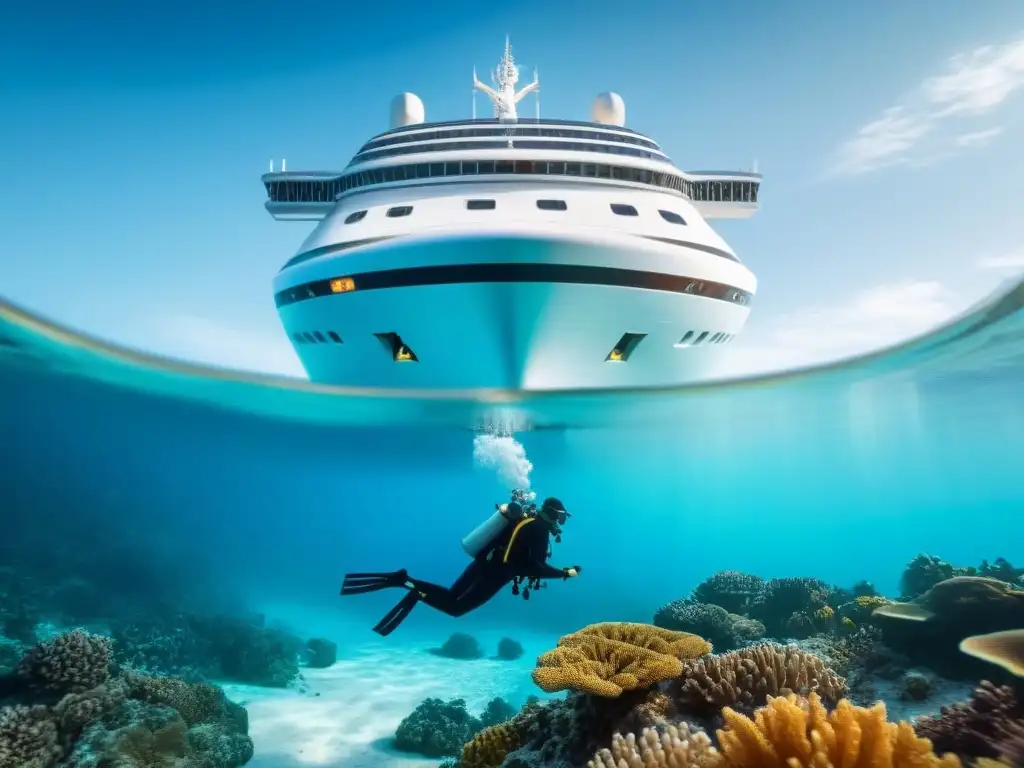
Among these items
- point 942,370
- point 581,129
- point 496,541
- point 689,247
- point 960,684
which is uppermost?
point 581,129

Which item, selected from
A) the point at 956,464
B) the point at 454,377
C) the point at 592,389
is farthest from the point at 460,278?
the point at 956,464

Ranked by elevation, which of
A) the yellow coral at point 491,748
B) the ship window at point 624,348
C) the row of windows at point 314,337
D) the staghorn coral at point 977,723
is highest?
the row of windows at point 314,337

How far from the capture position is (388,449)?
34.3 m

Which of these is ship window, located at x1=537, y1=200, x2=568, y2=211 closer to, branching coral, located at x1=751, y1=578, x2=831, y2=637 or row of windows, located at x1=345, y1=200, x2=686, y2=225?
row of windows, located at x1=345, y1=200, x2=686, y2=225

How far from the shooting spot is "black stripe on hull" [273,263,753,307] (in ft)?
45.9

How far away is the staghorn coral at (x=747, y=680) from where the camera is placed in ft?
13.1

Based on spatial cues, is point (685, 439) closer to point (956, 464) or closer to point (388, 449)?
point (388, 449)

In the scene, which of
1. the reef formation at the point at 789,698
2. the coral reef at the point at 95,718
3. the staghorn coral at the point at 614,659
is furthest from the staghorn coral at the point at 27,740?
the staghorn coral at the point at 614,659

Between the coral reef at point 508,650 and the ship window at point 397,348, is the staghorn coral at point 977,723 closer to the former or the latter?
the ship window at point 397,348

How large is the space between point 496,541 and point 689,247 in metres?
13.1

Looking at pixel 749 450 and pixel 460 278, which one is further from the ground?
pixel 749 450

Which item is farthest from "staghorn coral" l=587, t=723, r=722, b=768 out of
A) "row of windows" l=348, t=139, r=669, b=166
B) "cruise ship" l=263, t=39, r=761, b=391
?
"row of windows" l=348, t=139, r=669, b=166

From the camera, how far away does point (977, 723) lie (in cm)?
334

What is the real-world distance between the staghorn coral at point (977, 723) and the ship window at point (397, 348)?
13.7 meters
